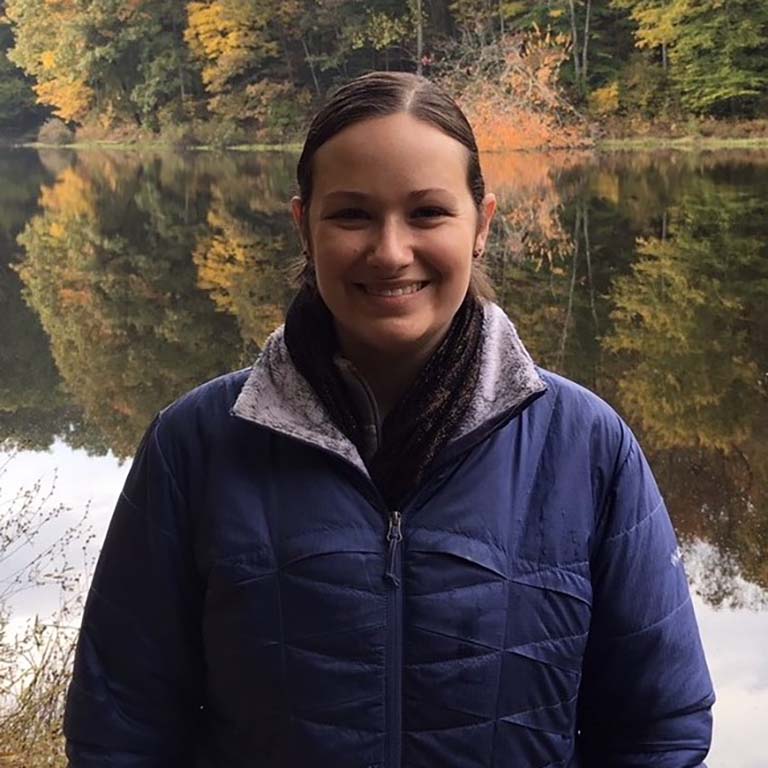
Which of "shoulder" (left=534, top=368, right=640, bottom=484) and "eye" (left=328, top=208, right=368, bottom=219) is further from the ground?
"eye" (left=328, top=208, right=368, bottom=219)

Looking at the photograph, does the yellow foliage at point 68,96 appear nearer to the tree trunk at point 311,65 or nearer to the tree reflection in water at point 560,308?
the tree trunk at point 311,65

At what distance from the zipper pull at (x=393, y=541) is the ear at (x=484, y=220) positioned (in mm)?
414

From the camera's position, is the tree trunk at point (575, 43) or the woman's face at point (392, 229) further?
the tree trunk at point (575, 43)

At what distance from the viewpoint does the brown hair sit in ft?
4.23

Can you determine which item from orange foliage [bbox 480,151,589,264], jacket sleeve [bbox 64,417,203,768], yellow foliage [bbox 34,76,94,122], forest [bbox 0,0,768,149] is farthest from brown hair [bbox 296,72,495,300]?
yellow foliage [bbox 34,76,94,122]

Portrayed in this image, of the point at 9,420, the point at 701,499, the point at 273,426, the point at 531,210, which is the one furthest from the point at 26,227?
the point at 273,426

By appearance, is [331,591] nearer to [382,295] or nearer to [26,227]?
[382,295]

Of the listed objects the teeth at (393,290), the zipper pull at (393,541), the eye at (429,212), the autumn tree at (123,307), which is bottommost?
the autumn tree at (123,307)

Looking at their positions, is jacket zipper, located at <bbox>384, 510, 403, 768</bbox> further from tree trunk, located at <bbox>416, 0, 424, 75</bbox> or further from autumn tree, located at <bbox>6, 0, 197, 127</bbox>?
autumn tree, located at <bbox>6, 0, 197, 127</bbox>

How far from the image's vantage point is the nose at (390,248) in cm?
129

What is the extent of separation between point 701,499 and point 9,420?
18.0 ft

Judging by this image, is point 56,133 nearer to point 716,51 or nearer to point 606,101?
point 606,101

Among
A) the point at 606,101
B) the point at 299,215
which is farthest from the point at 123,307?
the point at 606,101

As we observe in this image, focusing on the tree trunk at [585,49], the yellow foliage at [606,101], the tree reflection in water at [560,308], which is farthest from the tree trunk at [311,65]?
the tree reflection in water at [560,308]
